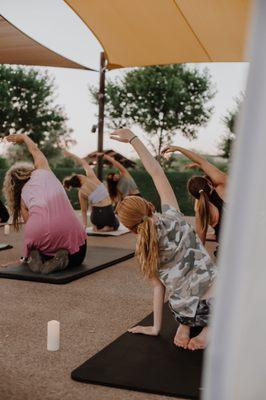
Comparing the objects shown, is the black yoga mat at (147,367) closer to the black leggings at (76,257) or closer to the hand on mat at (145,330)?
the hand on mat at (145,330)

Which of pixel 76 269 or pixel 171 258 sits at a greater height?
pixel 171 258

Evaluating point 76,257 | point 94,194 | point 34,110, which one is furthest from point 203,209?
point 34,110

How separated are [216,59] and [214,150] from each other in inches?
415

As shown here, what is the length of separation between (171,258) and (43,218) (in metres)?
2.34

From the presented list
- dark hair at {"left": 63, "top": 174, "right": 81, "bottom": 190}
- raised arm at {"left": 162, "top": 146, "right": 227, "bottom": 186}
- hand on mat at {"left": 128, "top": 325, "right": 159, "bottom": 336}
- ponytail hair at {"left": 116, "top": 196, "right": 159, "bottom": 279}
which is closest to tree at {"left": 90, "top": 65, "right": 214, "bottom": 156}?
dark hair at {"left": 63, "top": 174, "right": 81, "bottom": 190}

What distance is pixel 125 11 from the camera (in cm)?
732

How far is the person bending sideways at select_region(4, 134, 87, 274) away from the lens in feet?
18.6

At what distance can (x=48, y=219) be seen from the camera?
564 cm

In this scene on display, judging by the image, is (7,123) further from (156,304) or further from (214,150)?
(156,304)

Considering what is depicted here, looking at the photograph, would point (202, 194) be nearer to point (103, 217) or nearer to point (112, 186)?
point (103, 217)

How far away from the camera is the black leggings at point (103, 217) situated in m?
8.87

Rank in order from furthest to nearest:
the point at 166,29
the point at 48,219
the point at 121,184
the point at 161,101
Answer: the point at 161,101 → the point at 121,184 → the point at 166,29 → the point at 48,219

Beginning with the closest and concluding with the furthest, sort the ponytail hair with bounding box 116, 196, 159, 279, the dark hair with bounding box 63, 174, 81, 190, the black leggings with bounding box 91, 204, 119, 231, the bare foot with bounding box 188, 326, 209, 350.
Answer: the ponytail hair with bounding box 116, 196, 159, 279 → the bare foot with bounding box 188, 326, 209, 350 → the dark hair with bounding box 63, 174, 81, 190 → the black leggings with bounding box 91, 204, 119, 231

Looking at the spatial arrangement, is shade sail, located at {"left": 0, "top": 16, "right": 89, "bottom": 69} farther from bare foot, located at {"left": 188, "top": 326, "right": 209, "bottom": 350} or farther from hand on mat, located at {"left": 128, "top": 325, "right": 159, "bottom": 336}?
bare foot, located at {"left": 188, "top": 326, "right": 209, "bottom": 350}
